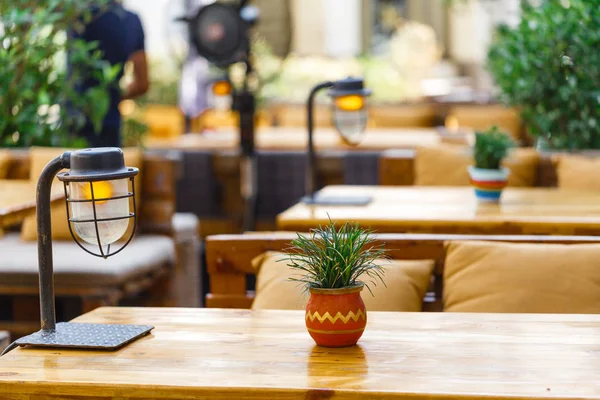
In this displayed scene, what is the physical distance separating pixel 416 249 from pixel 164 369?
100 cm

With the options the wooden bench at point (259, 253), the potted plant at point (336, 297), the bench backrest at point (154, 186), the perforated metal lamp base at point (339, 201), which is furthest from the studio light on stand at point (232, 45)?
the potted plant at point (336, 297)

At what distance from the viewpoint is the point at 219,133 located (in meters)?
7.63

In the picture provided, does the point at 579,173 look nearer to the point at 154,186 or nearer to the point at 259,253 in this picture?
the point at 154,186

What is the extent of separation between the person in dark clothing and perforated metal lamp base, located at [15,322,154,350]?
3071 millimetres

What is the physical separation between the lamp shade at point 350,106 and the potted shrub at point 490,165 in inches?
18.8

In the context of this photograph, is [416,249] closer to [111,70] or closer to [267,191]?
[111,70]

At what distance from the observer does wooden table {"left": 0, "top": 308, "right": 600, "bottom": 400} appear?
5.23 ft

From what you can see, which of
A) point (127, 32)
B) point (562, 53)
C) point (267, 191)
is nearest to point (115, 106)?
point (127, 32)

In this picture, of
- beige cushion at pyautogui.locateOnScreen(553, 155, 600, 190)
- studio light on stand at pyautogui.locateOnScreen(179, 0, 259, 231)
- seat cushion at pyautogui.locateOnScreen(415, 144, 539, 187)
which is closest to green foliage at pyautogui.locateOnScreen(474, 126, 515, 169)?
beige cushion at pyautogui.locateOnScreen(553, 155, 600, 190)

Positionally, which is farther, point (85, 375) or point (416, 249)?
point (416, 249)

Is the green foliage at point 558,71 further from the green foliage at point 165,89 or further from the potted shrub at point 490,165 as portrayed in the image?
the green foliage at point 165,89

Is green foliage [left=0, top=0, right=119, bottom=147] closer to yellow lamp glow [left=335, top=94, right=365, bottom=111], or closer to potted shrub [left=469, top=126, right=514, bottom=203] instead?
yellow lamp glow [left=335, top=94, right=365, bottom=111]

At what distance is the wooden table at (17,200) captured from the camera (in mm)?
3170

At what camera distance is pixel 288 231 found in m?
3.32
